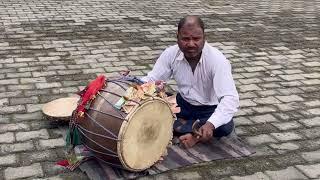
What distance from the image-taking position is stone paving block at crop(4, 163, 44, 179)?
3453mm

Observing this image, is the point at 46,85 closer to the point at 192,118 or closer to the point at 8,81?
the point at 8,81

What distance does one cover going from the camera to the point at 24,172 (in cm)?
351

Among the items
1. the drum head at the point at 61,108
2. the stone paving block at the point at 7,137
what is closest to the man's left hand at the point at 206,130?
the drum head at the point at 61,108

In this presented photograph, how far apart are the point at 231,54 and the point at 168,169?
3.66 meters

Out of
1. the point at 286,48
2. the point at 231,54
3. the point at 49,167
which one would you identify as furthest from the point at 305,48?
the point at 49,167

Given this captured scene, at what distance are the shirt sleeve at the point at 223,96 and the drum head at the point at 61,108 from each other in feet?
4.47

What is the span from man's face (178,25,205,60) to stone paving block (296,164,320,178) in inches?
47.4

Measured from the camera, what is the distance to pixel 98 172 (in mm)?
3469

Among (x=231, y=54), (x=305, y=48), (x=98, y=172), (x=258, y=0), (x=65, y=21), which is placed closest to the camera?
(x=98, y=172)

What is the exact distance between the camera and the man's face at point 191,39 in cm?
358

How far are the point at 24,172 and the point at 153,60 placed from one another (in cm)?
329

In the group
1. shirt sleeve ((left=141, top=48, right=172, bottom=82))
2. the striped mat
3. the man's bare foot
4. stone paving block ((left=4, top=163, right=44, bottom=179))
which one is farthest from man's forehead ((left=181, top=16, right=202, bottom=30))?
stone paving block ((left=4, top=163, right=44, bottom=179))

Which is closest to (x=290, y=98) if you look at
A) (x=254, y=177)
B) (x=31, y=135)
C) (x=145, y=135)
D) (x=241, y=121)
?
(x=241, y=121)

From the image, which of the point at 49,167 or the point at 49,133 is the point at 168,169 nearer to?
the point at 49,167
